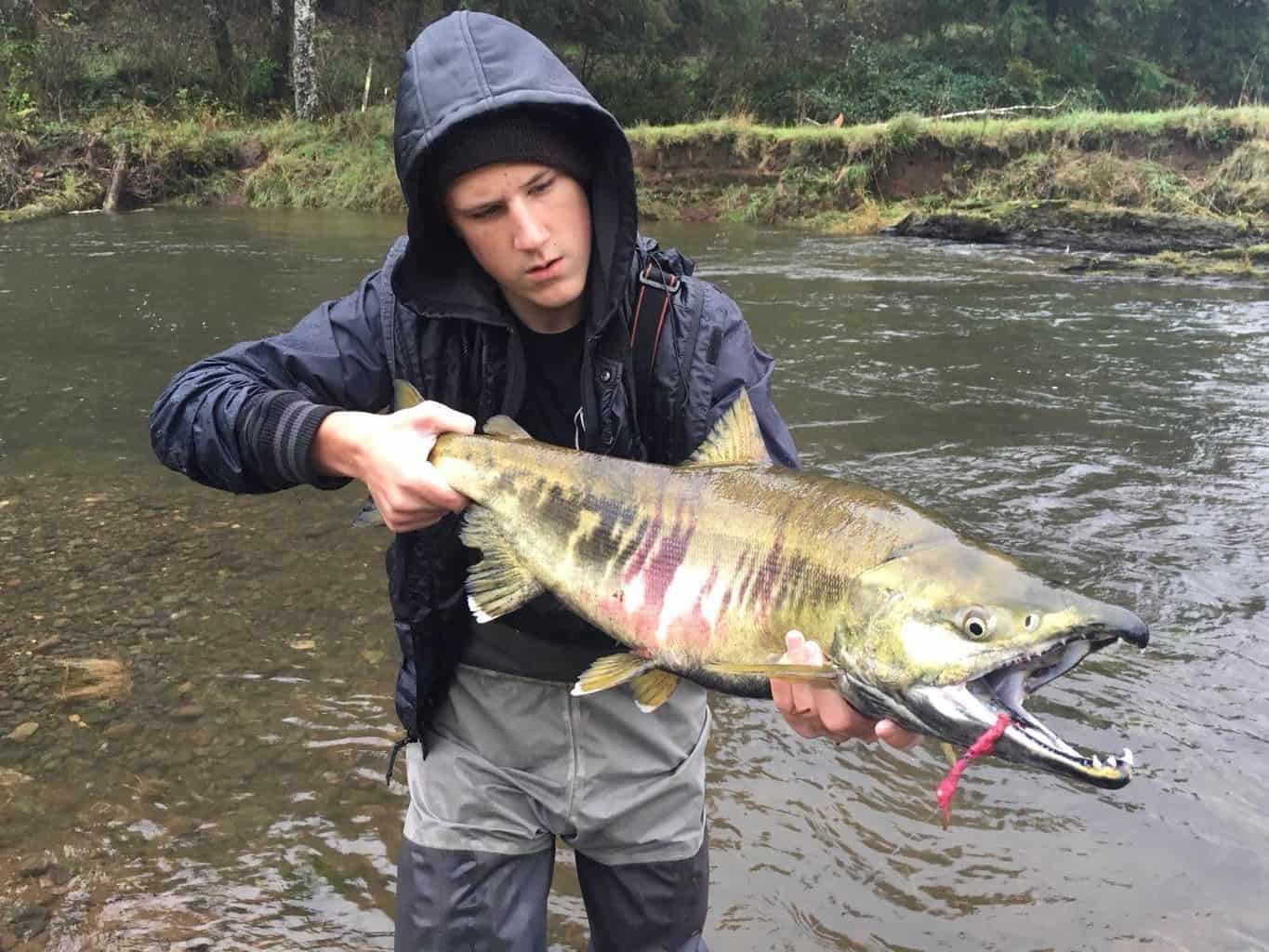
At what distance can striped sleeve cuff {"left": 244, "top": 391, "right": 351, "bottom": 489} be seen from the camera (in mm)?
2248

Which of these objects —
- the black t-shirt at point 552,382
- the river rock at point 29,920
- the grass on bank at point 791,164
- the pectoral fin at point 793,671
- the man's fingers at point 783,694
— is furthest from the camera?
the grass on bank at point 791,164

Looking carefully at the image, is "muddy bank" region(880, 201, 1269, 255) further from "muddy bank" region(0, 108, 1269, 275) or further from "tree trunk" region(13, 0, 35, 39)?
"tree trunk" region(13, 0, 35, 39)

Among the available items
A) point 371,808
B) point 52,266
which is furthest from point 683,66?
point 371,808

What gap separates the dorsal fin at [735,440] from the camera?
2301mm

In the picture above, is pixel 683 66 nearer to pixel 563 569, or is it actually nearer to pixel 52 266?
pixel 52 266

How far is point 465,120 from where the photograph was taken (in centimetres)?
234

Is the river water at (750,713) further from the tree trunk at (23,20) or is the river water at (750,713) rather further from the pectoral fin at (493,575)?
the tree trunk at (23,20)

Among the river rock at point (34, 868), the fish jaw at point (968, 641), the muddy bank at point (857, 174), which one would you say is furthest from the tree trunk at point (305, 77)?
the fish jaw at point (968, 641)

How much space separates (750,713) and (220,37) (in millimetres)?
31624

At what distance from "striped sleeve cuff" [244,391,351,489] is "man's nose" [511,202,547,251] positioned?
581mm

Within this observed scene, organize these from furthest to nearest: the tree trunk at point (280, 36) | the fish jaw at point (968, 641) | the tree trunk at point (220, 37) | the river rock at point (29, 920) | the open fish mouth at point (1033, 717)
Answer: the tree trunk at point (280, 36) → the tree trunk at point (220, 37) → the river rock at point (29, 920) → the fish jaw at point (968, 641) → the open fish mouth at point (1033, 717)

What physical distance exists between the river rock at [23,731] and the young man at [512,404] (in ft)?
7.22

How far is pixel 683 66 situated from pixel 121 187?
657 inches

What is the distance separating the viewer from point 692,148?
917 inches
